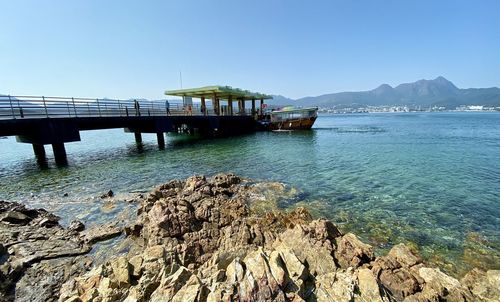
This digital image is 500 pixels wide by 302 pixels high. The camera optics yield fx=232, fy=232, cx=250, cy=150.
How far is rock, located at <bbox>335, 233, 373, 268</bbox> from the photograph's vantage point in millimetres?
5445

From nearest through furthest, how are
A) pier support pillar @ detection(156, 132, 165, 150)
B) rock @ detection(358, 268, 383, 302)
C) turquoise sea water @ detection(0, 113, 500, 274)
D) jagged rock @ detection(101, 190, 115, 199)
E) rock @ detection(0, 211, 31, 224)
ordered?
rock @ detection(358, 268, 383, 302) < turquoise sea water @ detection(0, 113, 500, 274) < rock @ detection(0, 211, 31, 224) < jagged rock @ detection(101, 190, 115, 199) < pier support pillar @ detection(156, 132, 165, 150)

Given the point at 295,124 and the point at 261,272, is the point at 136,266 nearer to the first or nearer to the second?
the point at 261,272

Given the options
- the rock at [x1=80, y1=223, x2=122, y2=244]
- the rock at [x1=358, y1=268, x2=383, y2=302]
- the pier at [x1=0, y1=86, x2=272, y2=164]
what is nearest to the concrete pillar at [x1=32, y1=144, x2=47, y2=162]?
the pier at [x1=0, y1=86, x2=272, y2=164]

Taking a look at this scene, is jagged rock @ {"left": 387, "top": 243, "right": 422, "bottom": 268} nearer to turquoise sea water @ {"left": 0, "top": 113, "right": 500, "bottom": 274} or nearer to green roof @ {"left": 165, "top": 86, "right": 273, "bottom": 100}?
turquoise sea water @ {"left": 0, "top": 113, "right": 500, "bottom": 274}

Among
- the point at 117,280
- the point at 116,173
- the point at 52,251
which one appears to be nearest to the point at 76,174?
the point at 116,173

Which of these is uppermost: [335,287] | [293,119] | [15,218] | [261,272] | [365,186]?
[293,119]

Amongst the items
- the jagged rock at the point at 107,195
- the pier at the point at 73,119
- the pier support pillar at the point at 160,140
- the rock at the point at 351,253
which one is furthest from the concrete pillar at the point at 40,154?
the rock at the point at 351,253

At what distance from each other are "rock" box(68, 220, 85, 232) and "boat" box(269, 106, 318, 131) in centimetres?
4131

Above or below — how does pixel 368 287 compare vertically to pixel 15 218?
above

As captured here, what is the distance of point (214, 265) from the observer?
16.6 feet

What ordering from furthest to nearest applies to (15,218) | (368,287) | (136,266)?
(15,218) → (136,266) → (368,287)

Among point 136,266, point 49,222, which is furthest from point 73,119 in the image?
point 136,266

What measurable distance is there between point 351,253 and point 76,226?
9.32 metres

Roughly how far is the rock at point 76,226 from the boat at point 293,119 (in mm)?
41313
